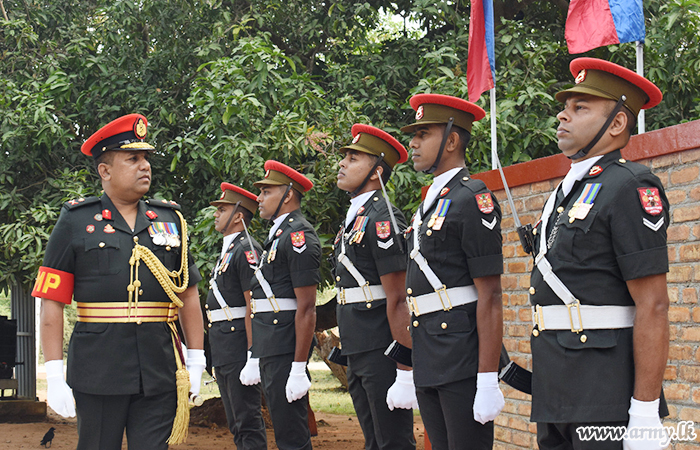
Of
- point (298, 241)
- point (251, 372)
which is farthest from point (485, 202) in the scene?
point (251, 372)

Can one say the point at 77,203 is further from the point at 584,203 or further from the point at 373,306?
the point at 584,203

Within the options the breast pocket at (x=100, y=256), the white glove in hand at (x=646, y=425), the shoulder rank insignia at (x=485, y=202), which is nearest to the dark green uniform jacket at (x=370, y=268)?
the shoulder rank insignia at (x=485, y=202)

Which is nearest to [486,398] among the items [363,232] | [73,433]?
[363,232]

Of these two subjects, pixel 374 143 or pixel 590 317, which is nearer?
pixel 590 317

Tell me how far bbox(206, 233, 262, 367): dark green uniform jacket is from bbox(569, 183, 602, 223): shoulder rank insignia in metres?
4.10

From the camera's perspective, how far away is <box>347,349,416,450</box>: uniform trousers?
179 inches

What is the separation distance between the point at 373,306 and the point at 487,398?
1427 millimetres

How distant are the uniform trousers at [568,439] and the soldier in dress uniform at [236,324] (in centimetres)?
353

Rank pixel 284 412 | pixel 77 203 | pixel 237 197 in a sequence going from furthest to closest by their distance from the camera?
1. pixel 237 197
2. pixel 284 412
3. pixel 77 203

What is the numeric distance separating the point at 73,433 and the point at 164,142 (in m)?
4.80

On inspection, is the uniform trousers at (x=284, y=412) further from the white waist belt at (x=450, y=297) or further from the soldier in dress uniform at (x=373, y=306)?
the white waist belt at (x=450, y=297)

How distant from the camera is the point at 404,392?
429 cm

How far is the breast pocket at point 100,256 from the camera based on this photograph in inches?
148

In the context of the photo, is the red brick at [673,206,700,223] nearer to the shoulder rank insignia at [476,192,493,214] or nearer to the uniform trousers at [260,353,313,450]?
the shoulder rank insignia at [476,192,493,214]
